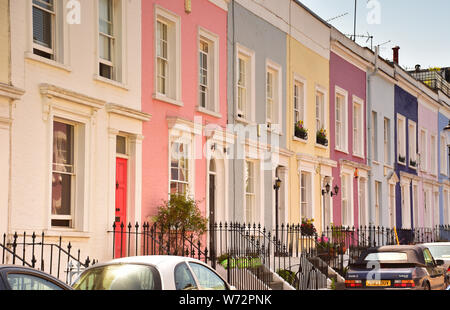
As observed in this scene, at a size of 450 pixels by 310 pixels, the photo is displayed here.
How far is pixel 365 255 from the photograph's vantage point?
18031 millimetres

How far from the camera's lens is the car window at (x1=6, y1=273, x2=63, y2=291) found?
7339mm

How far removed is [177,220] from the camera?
17.5 meters

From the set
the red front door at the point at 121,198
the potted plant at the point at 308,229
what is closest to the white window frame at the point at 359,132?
the potted plant at the point at 308,229

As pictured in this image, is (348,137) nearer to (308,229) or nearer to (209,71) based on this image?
(308,229)

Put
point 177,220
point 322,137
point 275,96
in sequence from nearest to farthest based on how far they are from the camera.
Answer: point 177,220 < point 275,96 < point 322,137

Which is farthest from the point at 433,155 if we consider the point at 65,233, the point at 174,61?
the point at 65,233

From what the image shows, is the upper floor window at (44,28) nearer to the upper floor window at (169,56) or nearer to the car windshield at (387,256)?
the upper floor window at (169,56)

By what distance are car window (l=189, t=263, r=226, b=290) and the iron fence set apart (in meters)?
3.37

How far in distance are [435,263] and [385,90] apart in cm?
1678

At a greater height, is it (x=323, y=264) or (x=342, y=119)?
(x=342, y=119)

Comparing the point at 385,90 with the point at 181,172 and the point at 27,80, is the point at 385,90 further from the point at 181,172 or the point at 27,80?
the point at 27,80

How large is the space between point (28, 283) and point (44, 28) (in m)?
8.36
